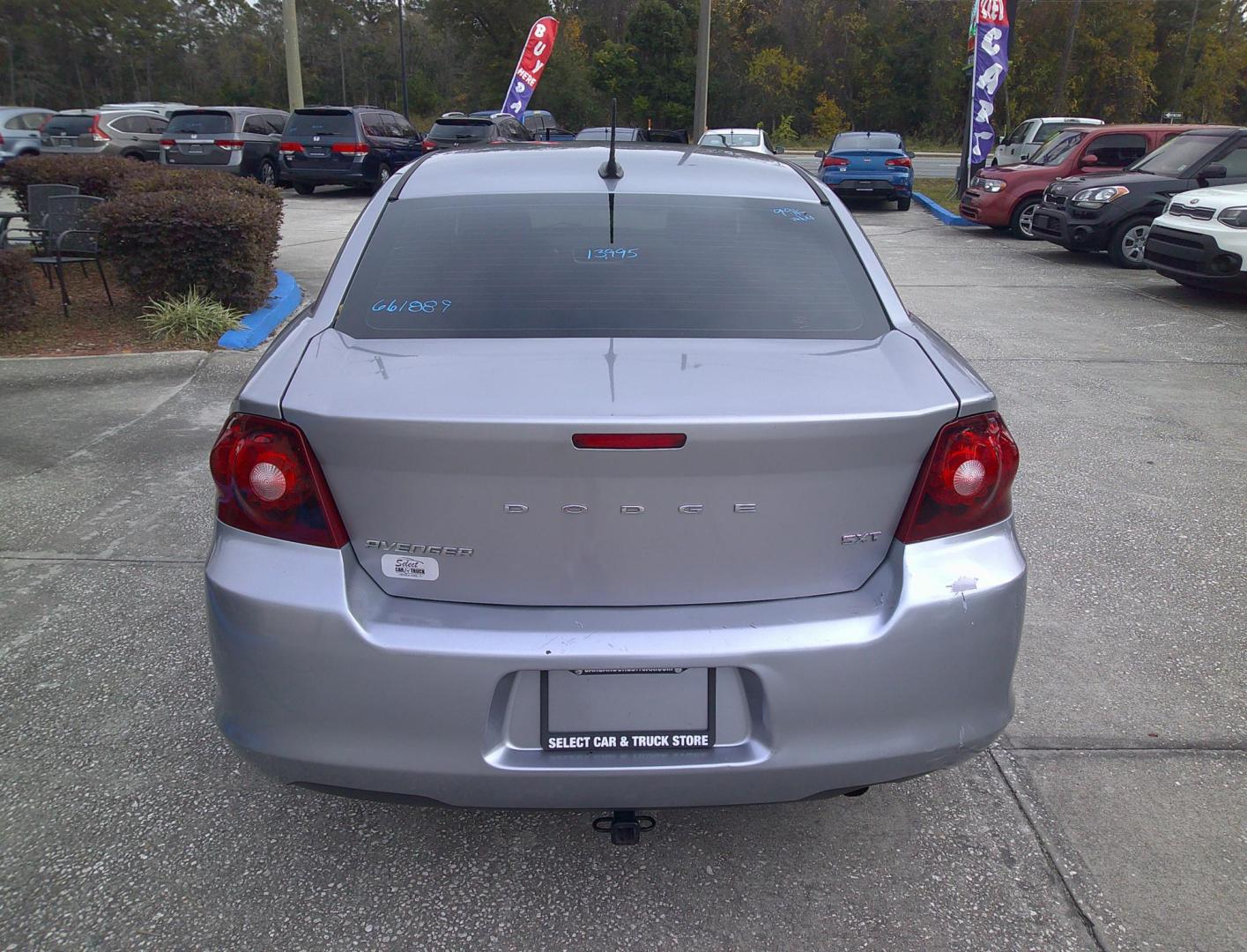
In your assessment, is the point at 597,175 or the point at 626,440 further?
the point at 597,175

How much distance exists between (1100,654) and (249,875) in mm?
2915

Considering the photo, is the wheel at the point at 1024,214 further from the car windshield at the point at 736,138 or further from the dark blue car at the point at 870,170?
the car windshield at the point at 736,138

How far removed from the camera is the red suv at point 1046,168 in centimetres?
1484

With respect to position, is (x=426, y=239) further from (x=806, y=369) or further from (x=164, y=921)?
(x=164, y=921)

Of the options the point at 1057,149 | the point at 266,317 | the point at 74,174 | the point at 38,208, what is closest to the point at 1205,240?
the point at 1057,149

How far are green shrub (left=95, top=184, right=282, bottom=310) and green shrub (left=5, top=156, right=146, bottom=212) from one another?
10.6 ft

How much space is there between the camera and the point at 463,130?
860 inches

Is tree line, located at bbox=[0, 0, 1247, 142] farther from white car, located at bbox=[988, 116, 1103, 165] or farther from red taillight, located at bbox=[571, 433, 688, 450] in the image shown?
red taillight, located at bbox=[571, 433, 688, 450]

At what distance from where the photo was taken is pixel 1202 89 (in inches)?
2056

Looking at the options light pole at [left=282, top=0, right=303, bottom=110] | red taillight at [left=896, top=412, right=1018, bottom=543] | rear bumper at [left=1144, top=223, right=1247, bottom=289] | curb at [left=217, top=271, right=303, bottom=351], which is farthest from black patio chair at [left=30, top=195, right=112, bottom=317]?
light pole at [left=282, top=0, right=303, bottom=110]

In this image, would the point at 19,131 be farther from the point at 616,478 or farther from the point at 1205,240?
the point at 616,478

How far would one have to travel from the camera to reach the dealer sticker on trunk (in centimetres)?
215

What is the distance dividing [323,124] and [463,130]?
3.04 meters

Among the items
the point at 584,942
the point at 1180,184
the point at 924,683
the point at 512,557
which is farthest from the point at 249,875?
the point at 1180,184
